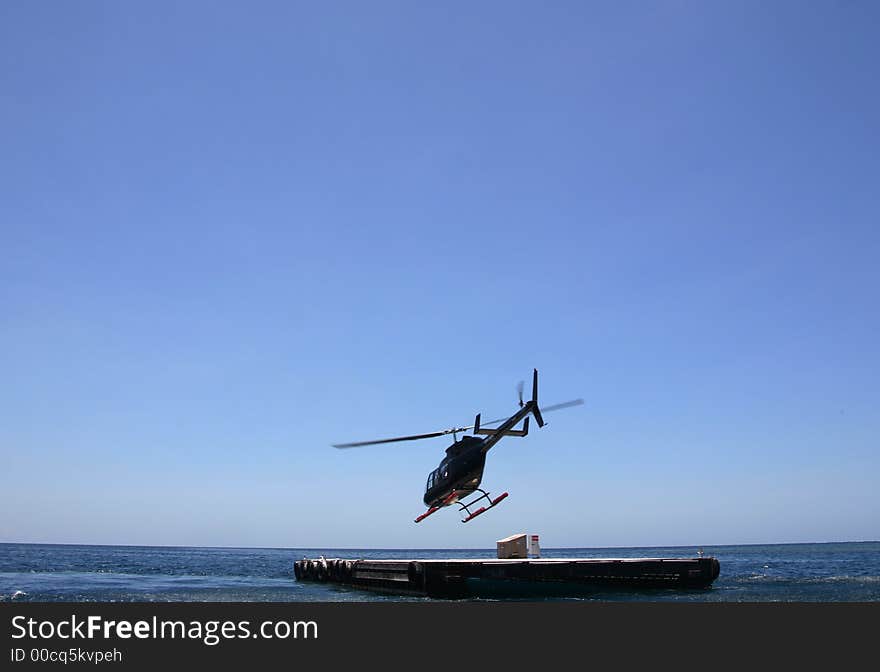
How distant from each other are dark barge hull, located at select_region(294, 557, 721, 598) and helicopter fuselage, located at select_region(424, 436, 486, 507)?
24.0ft

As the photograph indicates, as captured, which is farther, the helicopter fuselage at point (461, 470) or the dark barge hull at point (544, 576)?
the dark barge hull at point (544, 576)

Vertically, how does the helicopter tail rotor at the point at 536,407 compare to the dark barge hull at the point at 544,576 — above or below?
above

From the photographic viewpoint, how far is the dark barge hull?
152 feet

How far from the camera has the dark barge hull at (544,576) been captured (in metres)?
46.4

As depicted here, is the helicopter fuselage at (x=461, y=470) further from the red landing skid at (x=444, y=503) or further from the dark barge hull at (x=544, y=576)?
the dark barge hull at (x=544, y=576)

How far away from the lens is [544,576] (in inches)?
1831

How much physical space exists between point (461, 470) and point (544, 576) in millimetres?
11709

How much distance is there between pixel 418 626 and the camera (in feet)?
65.8

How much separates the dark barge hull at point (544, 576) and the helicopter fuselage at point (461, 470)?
7.33 metres

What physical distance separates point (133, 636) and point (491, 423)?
2358 cm

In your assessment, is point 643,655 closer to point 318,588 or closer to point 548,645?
point 548,645

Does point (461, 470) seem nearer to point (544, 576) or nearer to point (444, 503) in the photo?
point (444, 503)

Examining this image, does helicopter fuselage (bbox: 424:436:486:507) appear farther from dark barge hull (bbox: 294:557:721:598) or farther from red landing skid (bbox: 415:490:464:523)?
dark barge hull (bbox: 294:557:721:598)

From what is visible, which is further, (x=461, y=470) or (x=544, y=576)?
(x=544, y=576)
